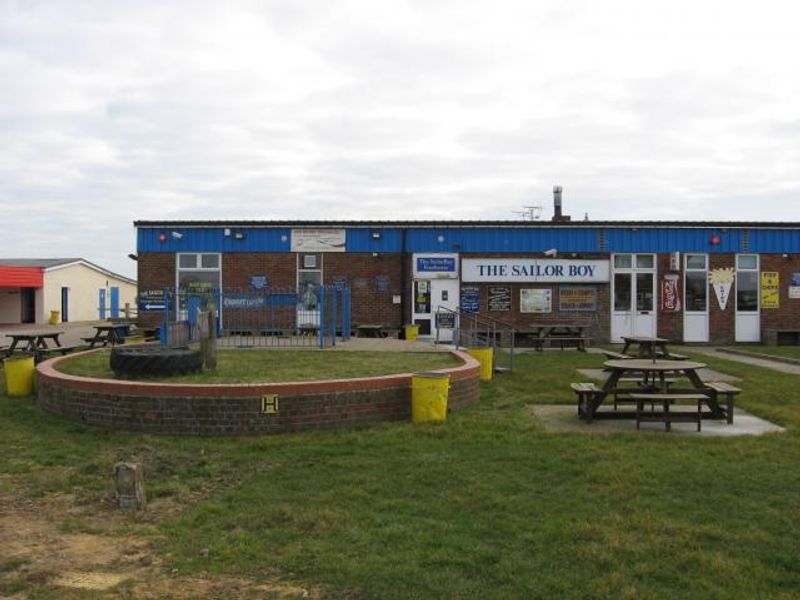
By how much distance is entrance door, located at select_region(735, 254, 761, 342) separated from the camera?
24.0 metres

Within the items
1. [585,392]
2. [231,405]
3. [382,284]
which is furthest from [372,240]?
[231,405]

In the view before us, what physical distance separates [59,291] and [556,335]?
33467mm

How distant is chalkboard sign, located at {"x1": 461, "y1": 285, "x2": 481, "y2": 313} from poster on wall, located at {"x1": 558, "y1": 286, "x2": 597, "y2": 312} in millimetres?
2493

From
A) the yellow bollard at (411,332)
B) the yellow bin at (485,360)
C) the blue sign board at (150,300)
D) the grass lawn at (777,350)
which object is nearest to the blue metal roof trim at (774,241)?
the grass lawn at (777,350)

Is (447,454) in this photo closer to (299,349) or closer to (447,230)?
(299,349)

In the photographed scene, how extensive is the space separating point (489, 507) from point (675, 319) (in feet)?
64.8

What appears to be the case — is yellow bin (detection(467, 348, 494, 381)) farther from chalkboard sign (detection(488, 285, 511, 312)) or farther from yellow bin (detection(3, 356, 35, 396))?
chalkboard sign (detection(488, 285, 511, 312))

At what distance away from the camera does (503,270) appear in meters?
23.8

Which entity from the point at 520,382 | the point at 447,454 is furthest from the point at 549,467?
the point at 520,382

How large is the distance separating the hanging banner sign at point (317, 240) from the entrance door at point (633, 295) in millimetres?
8453

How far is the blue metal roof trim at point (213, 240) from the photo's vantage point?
23703 millimetres

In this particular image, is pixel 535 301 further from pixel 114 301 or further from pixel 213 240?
pixel 114 301

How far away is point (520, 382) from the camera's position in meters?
13.5

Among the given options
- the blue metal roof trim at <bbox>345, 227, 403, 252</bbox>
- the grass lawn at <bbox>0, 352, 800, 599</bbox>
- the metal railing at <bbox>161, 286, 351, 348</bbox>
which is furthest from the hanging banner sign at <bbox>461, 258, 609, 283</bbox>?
the grass lawn at <bbox>0, 352, 800, 599</bbox>
